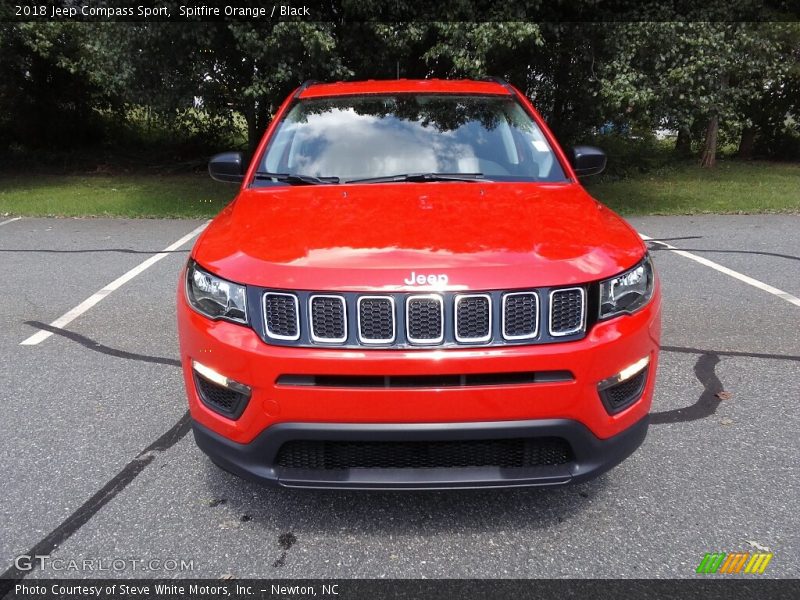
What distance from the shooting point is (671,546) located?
8.18 feet

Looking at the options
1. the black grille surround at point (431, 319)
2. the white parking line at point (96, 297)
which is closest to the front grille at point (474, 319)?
the black grille surround at point (431, 319)

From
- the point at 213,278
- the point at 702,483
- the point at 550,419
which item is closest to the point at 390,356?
the point at 550,419

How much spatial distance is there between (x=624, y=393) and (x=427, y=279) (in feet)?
2.79

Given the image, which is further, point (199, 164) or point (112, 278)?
point (199, 164)

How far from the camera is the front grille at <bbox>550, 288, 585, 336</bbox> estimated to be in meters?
2.25

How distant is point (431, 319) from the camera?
2.21 metres

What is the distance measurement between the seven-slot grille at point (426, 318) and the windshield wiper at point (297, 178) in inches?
49.7

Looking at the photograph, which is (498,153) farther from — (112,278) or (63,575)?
(112,278)

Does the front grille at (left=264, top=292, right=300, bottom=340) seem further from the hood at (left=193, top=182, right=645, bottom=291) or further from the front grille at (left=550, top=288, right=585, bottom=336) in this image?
the front grille at (left=550, top=288, right=585, bottom=336)

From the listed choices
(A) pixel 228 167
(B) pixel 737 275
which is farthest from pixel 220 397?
(B) pixel 737 275

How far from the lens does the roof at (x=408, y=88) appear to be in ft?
13.6

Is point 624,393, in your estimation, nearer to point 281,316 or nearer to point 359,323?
point 359,323

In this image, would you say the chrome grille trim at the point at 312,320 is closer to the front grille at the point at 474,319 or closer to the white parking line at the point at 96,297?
the front grille at the point at 474,319

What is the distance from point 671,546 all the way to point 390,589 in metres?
1.07
